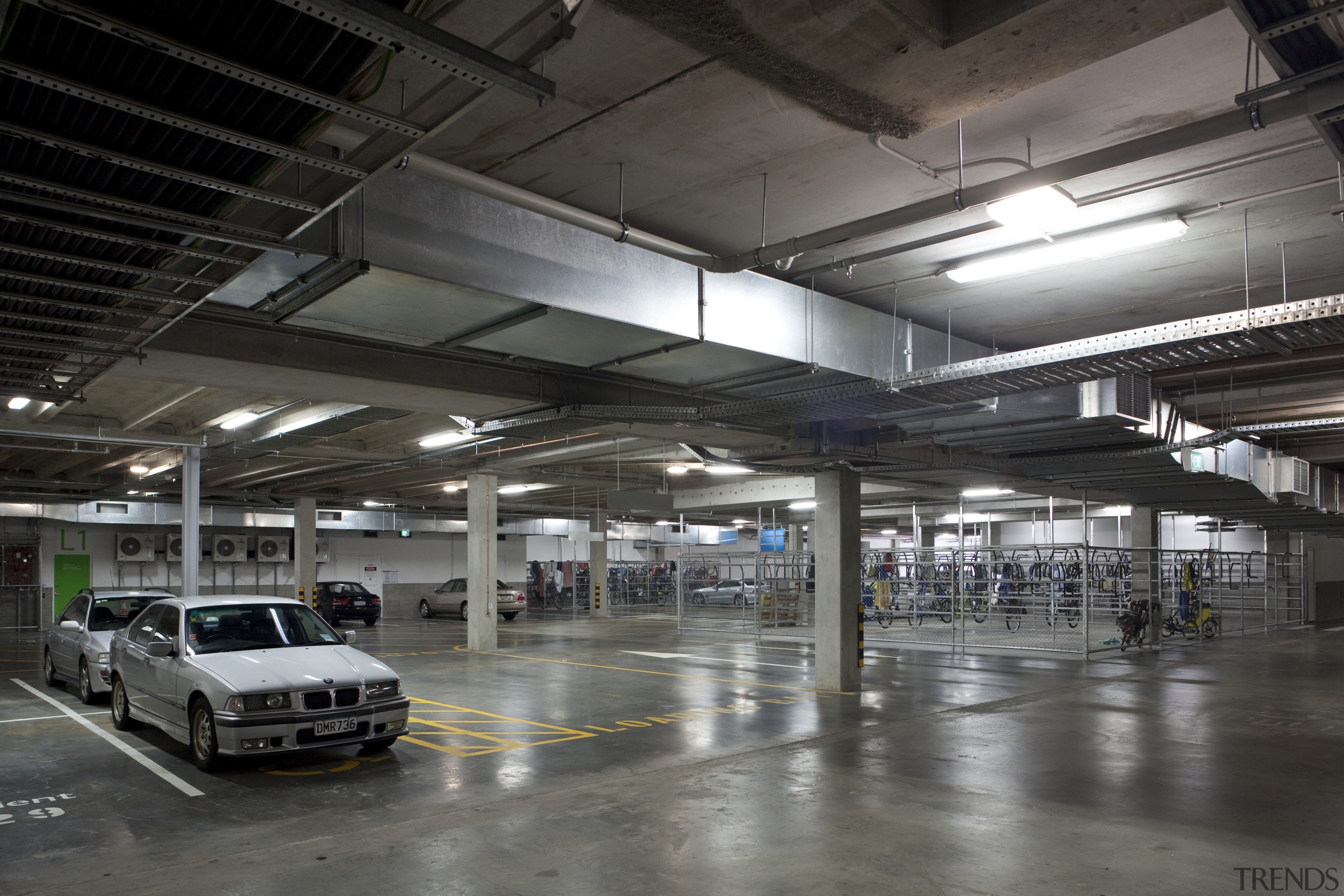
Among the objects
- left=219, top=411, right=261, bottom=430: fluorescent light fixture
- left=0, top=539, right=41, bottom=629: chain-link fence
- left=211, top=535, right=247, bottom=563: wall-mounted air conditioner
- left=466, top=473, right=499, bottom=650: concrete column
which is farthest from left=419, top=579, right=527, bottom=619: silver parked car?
left=219, top=411, right=261, bottom=430: fluorescent light fixture

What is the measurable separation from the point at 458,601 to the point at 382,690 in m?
21.8

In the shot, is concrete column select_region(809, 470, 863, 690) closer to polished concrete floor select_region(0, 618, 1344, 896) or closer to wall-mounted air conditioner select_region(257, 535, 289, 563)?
polished concrete floor select_region(0, 618, 1344, 896)

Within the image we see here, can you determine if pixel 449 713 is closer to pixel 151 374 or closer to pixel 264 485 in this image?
pixel 151 374

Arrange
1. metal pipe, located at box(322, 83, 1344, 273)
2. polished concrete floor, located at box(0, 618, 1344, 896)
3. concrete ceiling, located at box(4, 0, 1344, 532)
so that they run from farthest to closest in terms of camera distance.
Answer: polished concrete floor, located at box(0, 618, 1344, 896), concrete ceiling, located at box(4, 0, 1344, 532), metal pipe, located at box(322, 83, 1344, 273)

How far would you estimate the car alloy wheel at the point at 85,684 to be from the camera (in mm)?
10758

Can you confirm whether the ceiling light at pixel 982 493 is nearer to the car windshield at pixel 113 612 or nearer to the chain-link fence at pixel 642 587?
the chain-link fence at pixel 642 587

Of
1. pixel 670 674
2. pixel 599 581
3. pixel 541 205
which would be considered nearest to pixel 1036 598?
pixel 670 674

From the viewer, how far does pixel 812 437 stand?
440 inches

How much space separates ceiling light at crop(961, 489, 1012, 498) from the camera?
2070 centimetres

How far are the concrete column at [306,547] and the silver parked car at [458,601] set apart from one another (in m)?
5.13

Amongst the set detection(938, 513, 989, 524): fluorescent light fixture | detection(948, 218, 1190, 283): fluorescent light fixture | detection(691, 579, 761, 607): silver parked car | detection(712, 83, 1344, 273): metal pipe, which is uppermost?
detection(948, 218, 1190, 283): fluorescent light fixture

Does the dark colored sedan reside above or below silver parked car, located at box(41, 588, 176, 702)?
below

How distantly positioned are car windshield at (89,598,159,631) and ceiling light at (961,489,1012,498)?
1608 cm

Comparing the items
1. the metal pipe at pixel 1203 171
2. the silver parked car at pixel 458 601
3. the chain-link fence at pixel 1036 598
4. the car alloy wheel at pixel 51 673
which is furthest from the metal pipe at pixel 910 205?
the silver parked car at pixel 458 601
